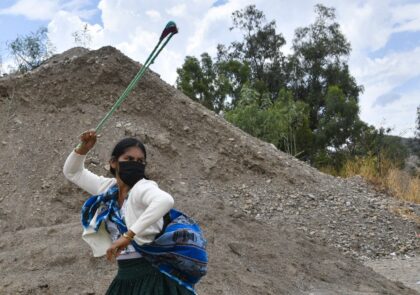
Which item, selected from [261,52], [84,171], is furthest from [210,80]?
[84,171]

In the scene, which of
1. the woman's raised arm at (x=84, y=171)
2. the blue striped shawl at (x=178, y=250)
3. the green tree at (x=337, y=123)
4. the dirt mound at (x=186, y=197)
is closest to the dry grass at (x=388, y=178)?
the dirt mound at (x=186, y=197)

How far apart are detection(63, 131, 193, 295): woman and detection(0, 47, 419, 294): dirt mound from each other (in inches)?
91.5

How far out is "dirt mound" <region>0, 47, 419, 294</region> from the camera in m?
5.65

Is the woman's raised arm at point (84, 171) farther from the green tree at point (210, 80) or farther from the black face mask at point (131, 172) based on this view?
the green tree at point (210, 80)

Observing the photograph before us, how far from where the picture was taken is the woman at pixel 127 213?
2.42 metres

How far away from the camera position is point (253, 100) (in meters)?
18.0

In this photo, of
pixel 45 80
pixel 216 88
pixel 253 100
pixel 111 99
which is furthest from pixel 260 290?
pixel 216 88

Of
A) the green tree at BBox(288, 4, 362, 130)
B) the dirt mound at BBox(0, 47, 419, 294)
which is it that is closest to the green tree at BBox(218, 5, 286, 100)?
the green tree at BBox(288, 4, 362, 130)

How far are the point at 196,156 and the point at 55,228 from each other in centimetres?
302

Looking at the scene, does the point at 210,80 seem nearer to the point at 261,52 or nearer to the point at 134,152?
the point at 261,52

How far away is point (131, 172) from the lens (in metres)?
2.65

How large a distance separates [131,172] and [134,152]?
11 centimetres

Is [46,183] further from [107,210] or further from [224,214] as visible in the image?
[107,210]

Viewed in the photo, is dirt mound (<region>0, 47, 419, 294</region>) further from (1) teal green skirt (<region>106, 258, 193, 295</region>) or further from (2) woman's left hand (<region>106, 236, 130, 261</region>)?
(2) woman's left hand (<region>106, 236, 130, 261</region>)
